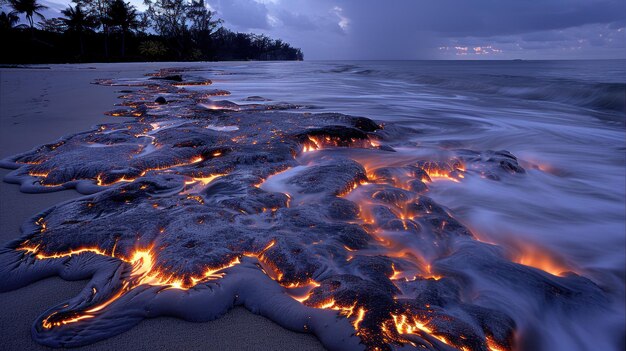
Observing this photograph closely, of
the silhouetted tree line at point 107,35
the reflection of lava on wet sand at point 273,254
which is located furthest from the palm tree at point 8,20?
the reflection of lava on wet sand at point 273,254

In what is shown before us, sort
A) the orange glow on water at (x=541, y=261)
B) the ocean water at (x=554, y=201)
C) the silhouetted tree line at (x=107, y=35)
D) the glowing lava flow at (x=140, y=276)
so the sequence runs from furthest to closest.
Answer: the silhouetted tree line at (x=107, y=35) → the orange glow on water at (x=541, y=261) → the ocean water at (x=554, y=201) → the glowing lava flow at (x=140, y=276)

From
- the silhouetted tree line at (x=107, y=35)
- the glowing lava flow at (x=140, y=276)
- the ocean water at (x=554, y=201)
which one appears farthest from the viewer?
the silhouetted tree line at (x=107, y=35)

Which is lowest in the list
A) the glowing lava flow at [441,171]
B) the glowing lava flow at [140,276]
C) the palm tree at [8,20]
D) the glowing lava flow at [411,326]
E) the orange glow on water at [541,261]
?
the orange glow on water at [541,261]

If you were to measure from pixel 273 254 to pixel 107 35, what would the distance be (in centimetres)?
4777

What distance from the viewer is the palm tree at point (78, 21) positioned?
35.2 metres

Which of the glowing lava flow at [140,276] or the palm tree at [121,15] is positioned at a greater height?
the palm tree at [121,15]

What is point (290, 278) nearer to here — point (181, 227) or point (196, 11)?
point (181, 227)

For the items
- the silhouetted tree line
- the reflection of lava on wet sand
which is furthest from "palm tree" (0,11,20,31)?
the reflection of lava on wet sand

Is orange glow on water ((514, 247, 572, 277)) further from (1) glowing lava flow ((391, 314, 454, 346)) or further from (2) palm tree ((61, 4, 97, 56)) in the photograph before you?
(2) palm tree ((61, 4, 97, 56))

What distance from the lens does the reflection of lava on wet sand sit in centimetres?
128

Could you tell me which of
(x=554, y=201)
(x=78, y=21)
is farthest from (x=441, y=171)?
(x=78, y=21)

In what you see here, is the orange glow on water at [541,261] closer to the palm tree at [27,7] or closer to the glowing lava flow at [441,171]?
the glowing lava flow at [441,171]

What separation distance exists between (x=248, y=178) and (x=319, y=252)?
1.13m

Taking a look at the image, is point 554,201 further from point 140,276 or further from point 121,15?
point 121,15
